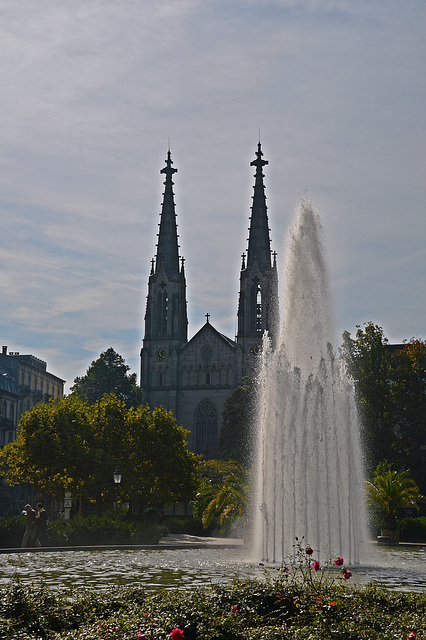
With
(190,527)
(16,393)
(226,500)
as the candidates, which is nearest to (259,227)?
(16,393)

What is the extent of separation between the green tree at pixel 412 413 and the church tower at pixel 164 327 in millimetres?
37006

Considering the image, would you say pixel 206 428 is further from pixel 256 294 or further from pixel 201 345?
pixel 256 294

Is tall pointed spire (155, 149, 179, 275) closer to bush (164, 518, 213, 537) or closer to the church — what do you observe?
the church

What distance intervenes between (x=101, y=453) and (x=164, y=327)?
177 feet

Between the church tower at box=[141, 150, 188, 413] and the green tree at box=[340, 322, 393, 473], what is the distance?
118 feet

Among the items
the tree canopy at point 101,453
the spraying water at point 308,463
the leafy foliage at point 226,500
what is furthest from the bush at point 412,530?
the tree canopy at point 101,453

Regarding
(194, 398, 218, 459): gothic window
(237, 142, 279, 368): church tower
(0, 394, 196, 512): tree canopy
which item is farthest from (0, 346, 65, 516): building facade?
(0, 394, 196, 512): tree canopy

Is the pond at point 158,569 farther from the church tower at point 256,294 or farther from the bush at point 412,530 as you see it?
the church tower at point 256,294

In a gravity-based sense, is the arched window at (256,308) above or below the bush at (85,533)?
above

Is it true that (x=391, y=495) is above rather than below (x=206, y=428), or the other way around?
below

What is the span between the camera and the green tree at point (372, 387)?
50.5 m

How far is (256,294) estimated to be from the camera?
87375 millimetres

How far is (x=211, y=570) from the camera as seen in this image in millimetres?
19609

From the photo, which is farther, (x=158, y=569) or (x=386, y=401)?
(x=386, y=401)
